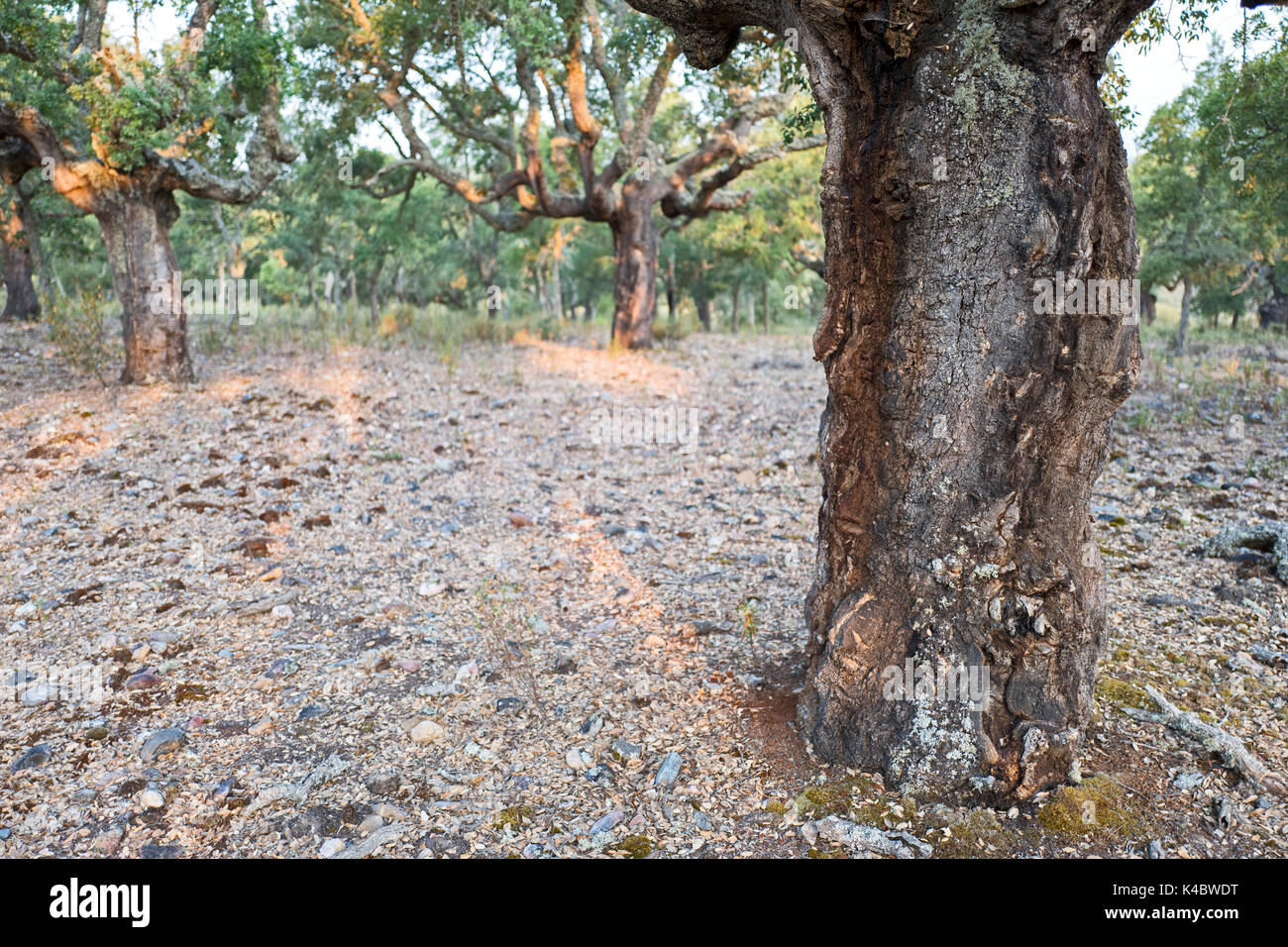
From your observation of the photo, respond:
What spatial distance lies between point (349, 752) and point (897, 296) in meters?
3.48

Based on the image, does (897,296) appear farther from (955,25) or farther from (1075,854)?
(1075,854)

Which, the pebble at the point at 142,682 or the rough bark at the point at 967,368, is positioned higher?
the rough bark at the point at 967,368

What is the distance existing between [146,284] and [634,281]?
32.2ft

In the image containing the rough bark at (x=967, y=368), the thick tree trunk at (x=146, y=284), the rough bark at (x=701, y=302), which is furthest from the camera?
the rough bark at (x=701, y=302)

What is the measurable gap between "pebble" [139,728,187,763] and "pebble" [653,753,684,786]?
2495 millimetres

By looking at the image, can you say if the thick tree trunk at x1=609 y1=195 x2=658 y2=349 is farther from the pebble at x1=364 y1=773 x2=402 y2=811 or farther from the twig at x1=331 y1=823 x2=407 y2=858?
the twig at x1=331 y1=823 x2=407 y2=858

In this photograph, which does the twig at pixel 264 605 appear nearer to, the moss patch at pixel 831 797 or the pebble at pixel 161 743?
the pebble at pixel 161 743

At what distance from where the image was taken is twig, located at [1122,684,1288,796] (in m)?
3.47

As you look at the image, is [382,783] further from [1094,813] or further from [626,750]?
[1094,813]

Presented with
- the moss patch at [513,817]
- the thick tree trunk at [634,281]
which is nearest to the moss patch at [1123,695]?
the moss patch at [513,817]

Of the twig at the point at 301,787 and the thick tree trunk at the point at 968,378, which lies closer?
the thick tree trunk at the point at 968,378

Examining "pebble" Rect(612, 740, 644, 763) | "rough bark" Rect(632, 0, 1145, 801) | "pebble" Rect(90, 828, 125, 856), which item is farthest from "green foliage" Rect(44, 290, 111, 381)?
"rough bark" Rect(632, 0, 1145, 801)

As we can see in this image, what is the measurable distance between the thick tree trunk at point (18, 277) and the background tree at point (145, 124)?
7.54 m

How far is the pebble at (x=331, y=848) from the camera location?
3365 millimetres
